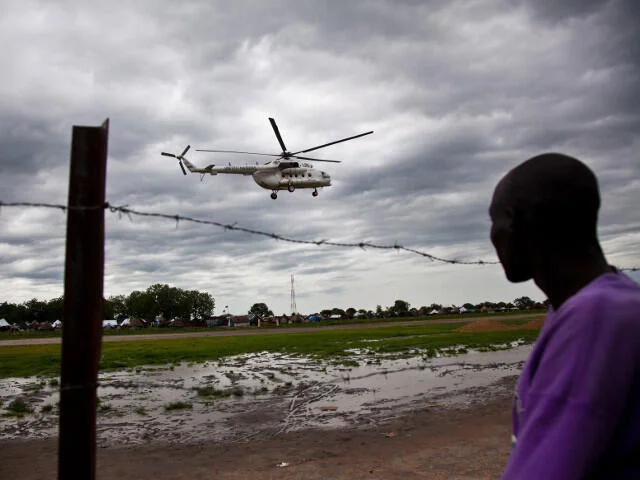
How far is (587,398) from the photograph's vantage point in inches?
53.1

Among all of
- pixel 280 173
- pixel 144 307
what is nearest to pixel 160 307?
pixel 144 307

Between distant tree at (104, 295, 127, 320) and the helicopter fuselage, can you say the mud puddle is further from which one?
distant tree at (104, 295, 127, 320)

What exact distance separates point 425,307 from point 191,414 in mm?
139539

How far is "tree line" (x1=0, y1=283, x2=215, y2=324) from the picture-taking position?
15150cm

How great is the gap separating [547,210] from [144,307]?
16157 cm

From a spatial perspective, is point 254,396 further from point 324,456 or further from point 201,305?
point 201,305

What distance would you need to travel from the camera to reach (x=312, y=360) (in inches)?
1052

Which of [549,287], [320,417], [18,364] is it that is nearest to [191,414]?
[320,417]

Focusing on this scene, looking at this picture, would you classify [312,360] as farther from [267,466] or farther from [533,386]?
[533,386]

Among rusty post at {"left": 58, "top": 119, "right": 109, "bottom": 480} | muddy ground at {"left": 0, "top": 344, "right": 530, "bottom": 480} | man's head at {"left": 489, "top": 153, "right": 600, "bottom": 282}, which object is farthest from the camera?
muddy ground at {"left": 0, "top": 344, "right": 530, "bottom": 480}

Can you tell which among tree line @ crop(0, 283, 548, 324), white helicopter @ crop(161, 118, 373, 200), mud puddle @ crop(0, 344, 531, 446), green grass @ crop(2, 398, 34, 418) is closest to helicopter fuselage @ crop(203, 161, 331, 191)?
white helicopter @ crop(161, 118, 373, 200)

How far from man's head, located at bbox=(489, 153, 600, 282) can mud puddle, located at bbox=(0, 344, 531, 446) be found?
10275mm

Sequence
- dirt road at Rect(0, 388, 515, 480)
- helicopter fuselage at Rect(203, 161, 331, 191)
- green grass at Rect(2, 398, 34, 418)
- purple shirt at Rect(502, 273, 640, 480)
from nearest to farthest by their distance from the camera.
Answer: purple shirt at Rect(502, 273, 640, 480) < dirt road at Rect(0, 388, 515, 480) < green grass at Rect(2, 398, 34, 418) < helicopter fuselage at Rect(203, 161, 331, 191)

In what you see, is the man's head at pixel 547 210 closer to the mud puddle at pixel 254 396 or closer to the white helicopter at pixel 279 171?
the mud puddle at pixel 254 396
